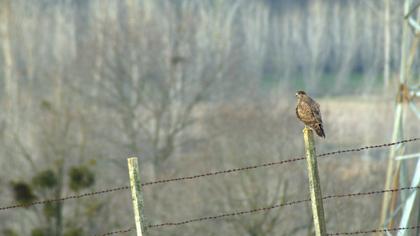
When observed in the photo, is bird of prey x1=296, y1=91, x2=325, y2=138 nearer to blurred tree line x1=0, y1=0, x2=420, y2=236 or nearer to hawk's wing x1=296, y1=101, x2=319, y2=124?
hawk's wing x1=296, y1=101, x2=319, y2=124

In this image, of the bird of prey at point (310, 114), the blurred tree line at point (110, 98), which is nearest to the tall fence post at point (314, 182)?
the bird of prey at point (310, 114)

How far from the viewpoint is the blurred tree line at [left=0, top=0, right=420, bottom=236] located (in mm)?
31297

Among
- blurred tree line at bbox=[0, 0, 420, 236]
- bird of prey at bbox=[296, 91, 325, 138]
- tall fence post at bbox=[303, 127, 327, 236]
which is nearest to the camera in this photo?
tall fence post at bbox=[303, 127, 327, 236]

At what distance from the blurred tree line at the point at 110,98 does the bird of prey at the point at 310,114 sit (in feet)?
32.7

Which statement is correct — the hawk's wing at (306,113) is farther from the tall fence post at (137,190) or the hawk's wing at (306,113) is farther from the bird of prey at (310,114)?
the tall fence post at (137,190)

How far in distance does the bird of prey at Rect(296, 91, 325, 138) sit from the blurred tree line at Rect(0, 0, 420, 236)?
996cm

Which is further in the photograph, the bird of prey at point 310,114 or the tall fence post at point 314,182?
the bird of prey at point 310,114

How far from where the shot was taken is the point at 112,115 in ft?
147

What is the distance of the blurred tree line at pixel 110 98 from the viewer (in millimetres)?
31297

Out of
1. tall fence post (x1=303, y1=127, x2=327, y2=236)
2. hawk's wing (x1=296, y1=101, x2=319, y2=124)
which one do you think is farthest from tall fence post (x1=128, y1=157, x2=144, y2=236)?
hawk's wing (x1=296, y1=101, x2=319, y2=124)

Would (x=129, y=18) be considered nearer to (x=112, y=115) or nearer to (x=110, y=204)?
(x=112, y=115)

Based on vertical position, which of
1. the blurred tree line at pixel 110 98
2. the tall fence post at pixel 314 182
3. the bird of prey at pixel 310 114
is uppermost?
the blurred tree line at pixel 110 98

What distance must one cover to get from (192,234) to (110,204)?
4.82 m

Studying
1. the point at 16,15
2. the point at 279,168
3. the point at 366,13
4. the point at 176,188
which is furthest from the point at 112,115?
the point at 366,13
